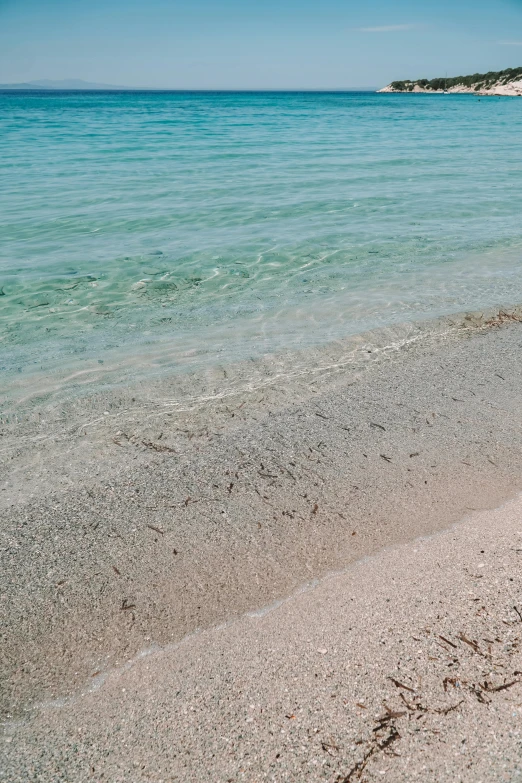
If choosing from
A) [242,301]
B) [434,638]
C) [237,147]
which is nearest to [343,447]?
[434,638]

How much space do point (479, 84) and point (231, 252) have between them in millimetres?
103604

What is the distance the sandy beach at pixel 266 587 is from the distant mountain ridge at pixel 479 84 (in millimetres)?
87843

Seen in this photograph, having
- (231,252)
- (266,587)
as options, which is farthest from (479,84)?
(266,587)

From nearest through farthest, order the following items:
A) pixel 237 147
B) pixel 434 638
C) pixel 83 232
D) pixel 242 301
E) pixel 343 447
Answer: pixel 434 638 → pixel 343 447 → pixel 242 301 → pixel 83 232 → pixel 237 147

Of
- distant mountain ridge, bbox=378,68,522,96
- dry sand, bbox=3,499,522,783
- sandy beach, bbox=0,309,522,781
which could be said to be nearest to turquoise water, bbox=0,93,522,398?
sandy beach, bbox=0,309,522,781

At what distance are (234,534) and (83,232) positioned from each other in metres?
7.43

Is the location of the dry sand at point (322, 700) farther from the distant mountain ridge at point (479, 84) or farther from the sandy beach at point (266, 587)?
the distant mountain ridge at point (479, 84)

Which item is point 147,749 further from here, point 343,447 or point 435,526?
point 343,447

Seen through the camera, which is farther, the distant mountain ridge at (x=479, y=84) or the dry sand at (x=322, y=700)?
the distant mountain ridge at (x=479, y=84)

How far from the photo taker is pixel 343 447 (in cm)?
350

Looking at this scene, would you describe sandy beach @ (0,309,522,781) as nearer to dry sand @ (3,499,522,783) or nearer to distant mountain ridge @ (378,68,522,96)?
dry sand @ (3,499,522,783)

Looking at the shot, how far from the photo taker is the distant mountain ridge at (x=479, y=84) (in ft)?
258

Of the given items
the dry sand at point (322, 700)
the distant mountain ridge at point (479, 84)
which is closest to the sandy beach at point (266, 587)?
the dry sand at point (322, 700)

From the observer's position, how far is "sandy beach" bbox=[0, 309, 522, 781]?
1.81 meters
